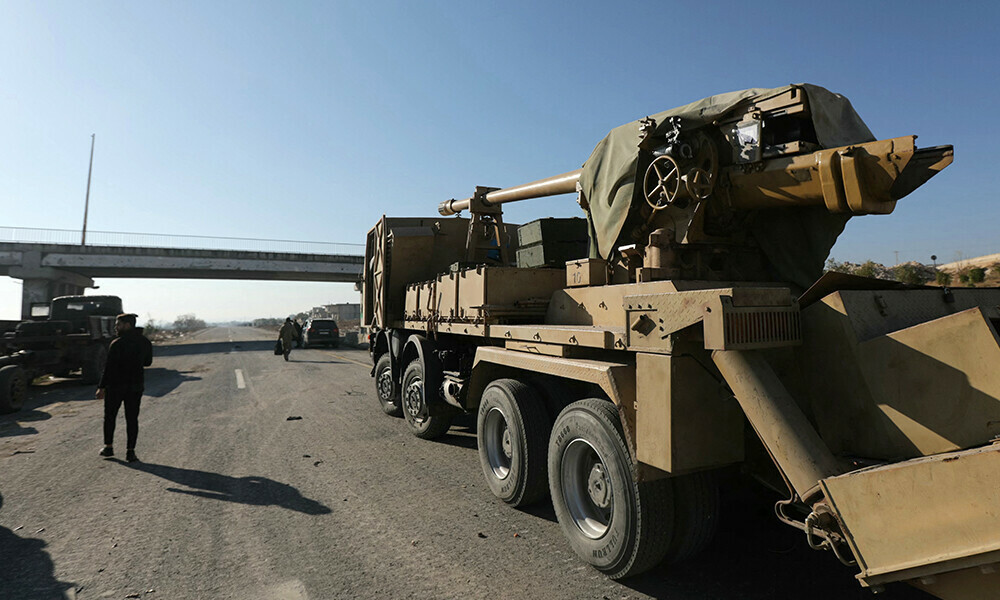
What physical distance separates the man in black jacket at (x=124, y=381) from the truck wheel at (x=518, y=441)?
4459 mm

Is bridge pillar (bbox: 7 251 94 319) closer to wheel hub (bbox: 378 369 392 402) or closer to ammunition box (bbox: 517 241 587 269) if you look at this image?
wheel hub (bbox: 378 369 392 402)

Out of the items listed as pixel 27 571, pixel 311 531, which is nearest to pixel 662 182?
pixel 311 531

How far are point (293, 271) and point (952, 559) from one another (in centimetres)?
4318

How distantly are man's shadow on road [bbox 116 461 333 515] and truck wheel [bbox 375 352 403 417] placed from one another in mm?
3130

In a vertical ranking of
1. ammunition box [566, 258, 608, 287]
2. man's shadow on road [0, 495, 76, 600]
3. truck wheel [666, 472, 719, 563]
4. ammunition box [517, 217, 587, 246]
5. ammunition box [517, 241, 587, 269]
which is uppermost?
ammunition box [517, 217, 587, 246]

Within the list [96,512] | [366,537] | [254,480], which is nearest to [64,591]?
[96,512]

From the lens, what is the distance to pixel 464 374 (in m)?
6.52

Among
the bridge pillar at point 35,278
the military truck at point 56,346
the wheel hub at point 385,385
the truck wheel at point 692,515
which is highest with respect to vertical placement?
the bridge pillar at point 35,278

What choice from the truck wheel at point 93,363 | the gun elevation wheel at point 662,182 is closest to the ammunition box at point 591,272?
the gun elevation wheel at point 662,182

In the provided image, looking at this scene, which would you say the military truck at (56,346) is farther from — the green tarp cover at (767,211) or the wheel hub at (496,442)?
the green tarp cover at (767,211)

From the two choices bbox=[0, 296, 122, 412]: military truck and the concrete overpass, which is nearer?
bbox=[0, 296, 122, 412]: military truck

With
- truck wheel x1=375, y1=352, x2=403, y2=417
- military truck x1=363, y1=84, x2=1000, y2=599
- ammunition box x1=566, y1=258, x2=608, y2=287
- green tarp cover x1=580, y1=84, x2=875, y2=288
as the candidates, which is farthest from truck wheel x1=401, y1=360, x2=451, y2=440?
green tarp cover x1=580, y1=84, x2=875, y2=288

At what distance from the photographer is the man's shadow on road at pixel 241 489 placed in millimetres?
4895

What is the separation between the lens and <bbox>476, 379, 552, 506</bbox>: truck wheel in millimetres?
4523
